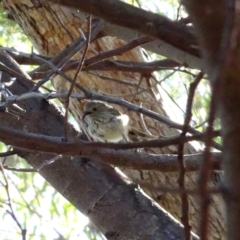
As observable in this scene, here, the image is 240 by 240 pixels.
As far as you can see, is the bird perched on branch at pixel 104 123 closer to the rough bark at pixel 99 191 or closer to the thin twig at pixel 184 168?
the rough bark at pixel 99 191

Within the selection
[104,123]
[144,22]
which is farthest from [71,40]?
[144,22]

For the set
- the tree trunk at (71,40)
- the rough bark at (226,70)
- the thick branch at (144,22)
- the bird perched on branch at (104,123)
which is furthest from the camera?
the bird perched on branch at (104,123)

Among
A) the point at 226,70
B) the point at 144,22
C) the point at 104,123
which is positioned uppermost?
the point at 104,123

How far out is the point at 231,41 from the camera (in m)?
0.68

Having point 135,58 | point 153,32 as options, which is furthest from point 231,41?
point 135,58

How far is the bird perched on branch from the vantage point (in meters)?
3.73

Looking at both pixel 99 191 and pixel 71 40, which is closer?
pixel 99 191

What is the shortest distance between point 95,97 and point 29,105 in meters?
0.56

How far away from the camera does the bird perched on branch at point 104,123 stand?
3.73 m

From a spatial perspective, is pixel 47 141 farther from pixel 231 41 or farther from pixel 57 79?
pixel 57 79

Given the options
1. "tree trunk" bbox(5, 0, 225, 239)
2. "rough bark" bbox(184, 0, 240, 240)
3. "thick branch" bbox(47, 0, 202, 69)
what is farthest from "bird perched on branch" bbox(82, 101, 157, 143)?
"rough bark" bbox(184, 0, 240, 240)

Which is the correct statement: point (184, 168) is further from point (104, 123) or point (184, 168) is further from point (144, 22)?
Result: point (104, 123)

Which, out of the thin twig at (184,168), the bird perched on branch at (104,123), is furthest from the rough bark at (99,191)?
the thin twig at (184,168)

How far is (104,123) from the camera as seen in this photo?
4.01 m
